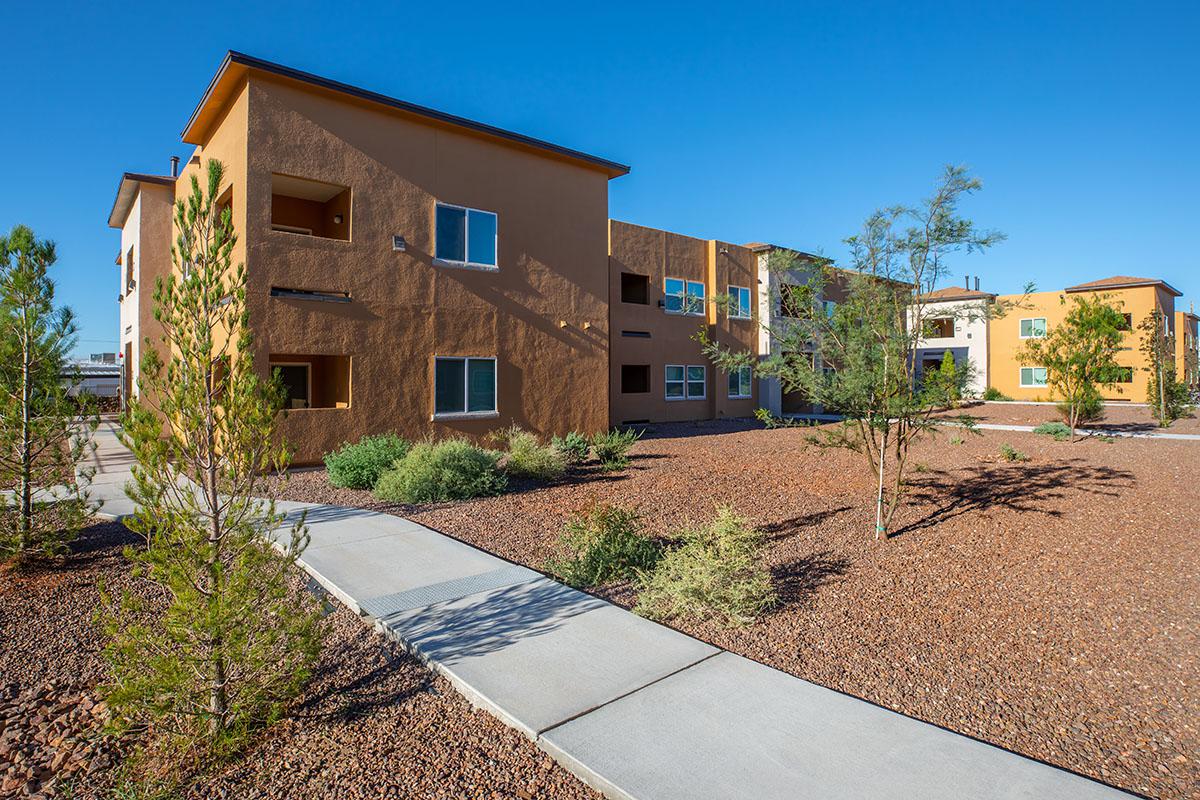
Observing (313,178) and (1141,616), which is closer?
(1141,616)

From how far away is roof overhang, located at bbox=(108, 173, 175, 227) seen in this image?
55.7ft

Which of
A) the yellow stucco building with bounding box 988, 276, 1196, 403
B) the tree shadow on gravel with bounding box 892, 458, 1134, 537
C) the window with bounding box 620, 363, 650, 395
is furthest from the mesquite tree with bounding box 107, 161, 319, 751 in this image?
the yellow stucco building with bounding box 988, 276, 1196, 403

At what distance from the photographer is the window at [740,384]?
86.7ft

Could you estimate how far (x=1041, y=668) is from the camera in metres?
4.30

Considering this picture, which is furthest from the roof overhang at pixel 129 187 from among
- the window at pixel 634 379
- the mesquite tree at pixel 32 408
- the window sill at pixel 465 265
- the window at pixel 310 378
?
the window at pixel 634 379

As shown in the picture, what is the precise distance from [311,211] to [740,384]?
56.9 ft

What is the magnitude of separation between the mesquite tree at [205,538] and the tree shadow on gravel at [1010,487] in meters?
6.53

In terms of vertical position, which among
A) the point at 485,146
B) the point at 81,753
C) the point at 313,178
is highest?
the point at 485,146

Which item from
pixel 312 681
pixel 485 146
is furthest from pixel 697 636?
pixel 485 146

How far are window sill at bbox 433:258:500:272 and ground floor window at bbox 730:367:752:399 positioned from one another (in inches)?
544

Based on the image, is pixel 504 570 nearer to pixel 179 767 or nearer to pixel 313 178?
pixel 179 767

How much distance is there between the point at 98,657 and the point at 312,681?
6.16 feet

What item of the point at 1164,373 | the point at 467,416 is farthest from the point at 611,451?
the point at 1164,373

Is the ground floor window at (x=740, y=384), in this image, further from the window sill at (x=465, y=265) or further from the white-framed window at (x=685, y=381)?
the window sill at (x=465, y=265)
